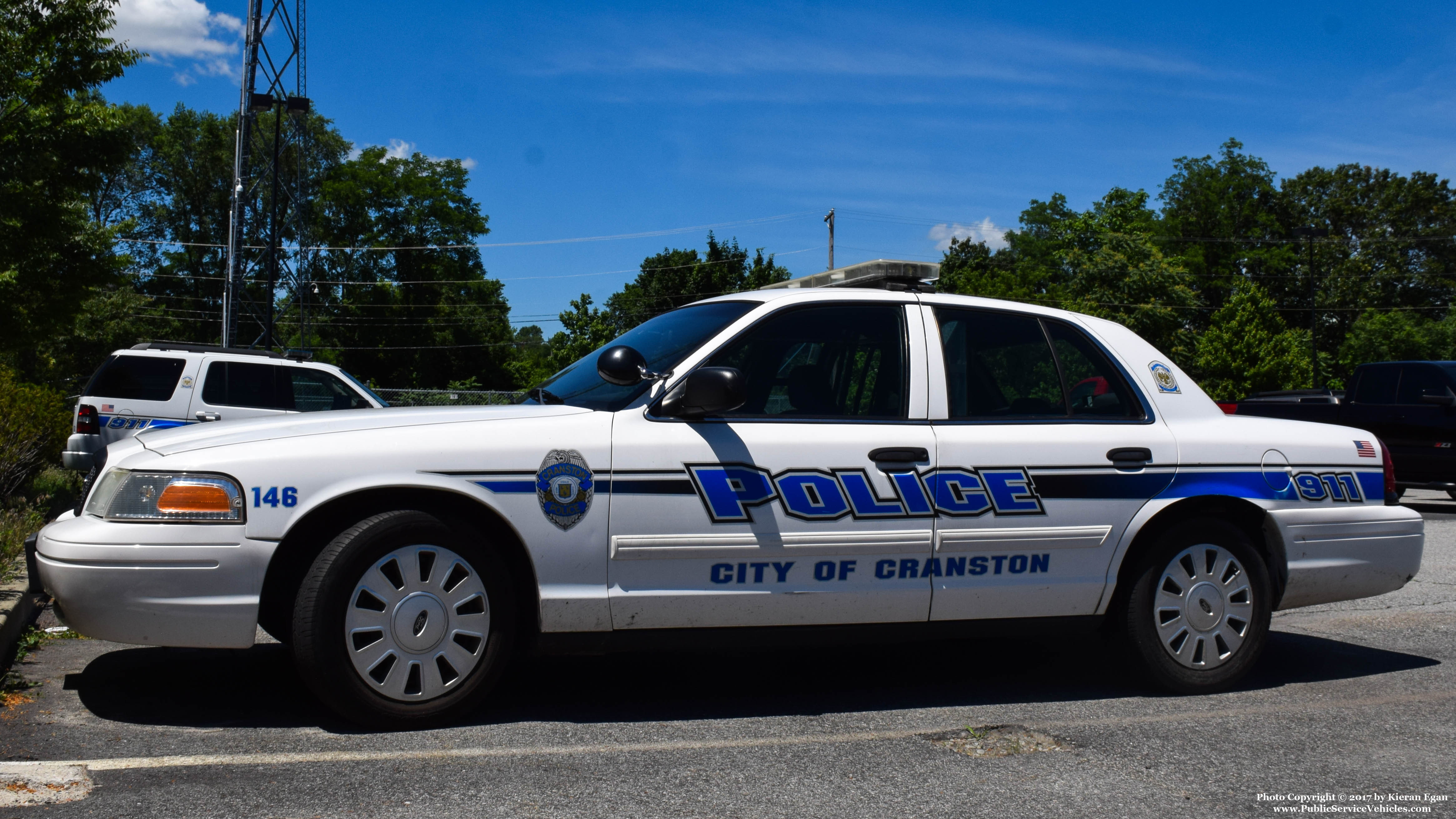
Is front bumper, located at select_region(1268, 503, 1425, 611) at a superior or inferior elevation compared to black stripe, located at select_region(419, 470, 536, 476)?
inferior

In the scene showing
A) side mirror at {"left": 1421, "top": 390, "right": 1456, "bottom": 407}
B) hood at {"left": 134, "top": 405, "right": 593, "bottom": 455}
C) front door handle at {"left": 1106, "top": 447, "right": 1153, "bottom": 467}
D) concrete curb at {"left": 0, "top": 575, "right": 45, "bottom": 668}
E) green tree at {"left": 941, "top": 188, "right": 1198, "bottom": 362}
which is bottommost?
concrete curb at {"left": 0, "top": 575, "right": 45, "bottom": 668}

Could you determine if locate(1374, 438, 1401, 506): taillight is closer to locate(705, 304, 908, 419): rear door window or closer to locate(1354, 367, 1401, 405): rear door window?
locate(705, 304, 908, 419): rear door window

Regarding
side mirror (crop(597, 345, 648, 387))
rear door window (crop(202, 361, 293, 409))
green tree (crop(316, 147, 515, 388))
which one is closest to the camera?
side mirror (crop(597, 345, 648, 387))

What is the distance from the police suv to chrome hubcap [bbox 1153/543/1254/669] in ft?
0.04

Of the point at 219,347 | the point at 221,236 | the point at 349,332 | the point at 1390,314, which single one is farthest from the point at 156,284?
the point at 1390,314

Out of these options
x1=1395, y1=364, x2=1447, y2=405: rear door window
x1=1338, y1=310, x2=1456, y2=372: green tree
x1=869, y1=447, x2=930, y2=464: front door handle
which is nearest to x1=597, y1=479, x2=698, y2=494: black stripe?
x1=869, y1=447, x2=930, y2=464: front door handle

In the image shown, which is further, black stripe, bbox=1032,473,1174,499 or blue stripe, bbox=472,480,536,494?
black stripe, bbox=1032,473,1174,499

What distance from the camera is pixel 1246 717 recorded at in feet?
15.1

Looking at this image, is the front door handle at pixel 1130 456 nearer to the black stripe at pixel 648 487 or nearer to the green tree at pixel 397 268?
the black stripe at pixel 648 487

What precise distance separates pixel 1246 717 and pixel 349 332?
2585 inches

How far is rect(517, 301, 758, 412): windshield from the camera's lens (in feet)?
14.7

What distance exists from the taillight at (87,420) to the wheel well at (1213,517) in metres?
9.85

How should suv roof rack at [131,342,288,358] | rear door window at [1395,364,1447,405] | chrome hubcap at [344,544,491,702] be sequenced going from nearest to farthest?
chrome hubcap at [344,544,491,702] < suv roof rack at [131,342,288,358] < rear door window at [1395,364,1447,405]

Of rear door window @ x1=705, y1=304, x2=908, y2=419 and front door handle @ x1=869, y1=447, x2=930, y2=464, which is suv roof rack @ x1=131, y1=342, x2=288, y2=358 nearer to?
rear door window @ x1=705, y1=304, x2=908, y2=419
